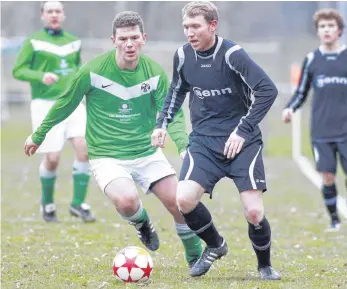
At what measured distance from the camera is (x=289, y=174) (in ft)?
54.6

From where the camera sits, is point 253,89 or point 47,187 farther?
point 47,187

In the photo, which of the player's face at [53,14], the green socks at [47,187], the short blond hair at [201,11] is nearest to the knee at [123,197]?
the short blond hair at [201,11]

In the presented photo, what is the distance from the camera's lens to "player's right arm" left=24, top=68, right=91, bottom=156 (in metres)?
7.62

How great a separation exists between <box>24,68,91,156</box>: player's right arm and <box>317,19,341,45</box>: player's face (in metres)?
3.45

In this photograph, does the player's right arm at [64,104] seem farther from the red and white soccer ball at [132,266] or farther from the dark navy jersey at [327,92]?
the dark navy jersey at [327,92]

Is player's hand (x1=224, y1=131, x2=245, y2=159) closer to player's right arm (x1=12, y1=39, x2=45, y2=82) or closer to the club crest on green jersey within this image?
the club crest on green jersey

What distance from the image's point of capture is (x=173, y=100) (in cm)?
730

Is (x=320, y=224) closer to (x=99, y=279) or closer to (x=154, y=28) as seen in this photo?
(x=99, y=279)

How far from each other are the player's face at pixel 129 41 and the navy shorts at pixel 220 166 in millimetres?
916

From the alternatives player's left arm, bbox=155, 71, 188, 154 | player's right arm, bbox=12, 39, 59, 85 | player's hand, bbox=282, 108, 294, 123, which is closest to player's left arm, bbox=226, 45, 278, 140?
player's left arm, bbox=155, 71, 188, 154

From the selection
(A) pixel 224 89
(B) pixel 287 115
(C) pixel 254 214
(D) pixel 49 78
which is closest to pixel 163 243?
(B) pixel 287 115

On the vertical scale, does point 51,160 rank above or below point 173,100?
below

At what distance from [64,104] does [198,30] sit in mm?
1331

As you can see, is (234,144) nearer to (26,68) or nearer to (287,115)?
(287,115)
